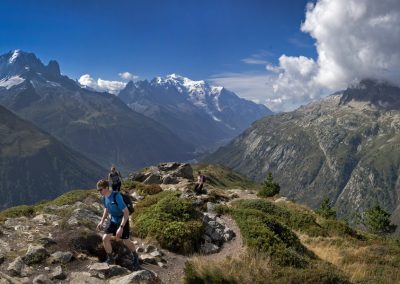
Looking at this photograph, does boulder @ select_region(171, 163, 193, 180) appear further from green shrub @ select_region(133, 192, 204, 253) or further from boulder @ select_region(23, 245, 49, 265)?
boulder @ select_region(23, 245, 49, 265)

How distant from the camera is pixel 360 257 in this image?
2181cm

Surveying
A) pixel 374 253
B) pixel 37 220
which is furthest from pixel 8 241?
pixel 374 253

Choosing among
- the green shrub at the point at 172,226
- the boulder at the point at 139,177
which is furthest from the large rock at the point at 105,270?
the boulder at the point at 139,177

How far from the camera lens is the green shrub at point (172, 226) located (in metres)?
20.5

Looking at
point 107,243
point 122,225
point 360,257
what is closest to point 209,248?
point 107,243

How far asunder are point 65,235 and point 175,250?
564cm

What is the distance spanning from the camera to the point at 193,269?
15.2 metres

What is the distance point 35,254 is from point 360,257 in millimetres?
17003

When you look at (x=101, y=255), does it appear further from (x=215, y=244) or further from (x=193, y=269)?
(x=215, y=244)

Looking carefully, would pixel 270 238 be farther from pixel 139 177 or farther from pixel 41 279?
pixel 139 177

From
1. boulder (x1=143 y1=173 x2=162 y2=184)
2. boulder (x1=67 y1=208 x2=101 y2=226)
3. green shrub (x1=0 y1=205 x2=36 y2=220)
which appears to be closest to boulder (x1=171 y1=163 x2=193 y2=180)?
boulder (x1=143 y1=173 x2=162 y2=184)

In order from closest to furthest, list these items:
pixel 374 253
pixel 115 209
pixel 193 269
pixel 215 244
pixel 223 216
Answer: pixel 193 269, pixel 115 209, pixel 215 244, pixel 374 253, pixel 223 216

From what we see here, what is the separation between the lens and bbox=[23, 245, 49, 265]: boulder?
51.4 feet

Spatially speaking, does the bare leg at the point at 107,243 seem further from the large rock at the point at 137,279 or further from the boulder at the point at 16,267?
the boulder at the point at 16,267
